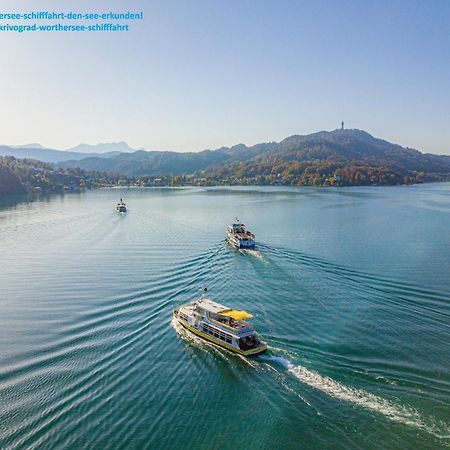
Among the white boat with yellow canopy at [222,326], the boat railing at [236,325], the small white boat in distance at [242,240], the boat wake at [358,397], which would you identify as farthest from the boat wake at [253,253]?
the boat wake at [358,397]

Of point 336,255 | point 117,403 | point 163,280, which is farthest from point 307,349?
point 336,255

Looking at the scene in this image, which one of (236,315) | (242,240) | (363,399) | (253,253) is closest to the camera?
(363,399)

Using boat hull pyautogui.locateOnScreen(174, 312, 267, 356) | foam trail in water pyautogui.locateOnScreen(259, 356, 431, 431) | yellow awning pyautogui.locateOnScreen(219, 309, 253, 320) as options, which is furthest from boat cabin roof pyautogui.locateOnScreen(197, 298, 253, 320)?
foam trail in water pyautogui.locateOnScreen(259, 356, 431, 431)

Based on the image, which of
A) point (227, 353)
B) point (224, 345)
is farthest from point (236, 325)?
point (227, 353)

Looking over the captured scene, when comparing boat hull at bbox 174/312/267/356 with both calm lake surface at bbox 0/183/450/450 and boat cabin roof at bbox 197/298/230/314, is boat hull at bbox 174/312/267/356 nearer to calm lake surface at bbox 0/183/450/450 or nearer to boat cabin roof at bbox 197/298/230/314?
calm lake surface at bbox 0/183/450/450

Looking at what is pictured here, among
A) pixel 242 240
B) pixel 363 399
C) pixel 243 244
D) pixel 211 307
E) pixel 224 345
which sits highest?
pixel 211 307

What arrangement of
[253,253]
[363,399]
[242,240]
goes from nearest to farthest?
[363,399] → [253,253] → [242,240]

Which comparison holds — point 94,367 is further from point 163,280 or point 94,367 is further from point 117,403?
point 163,280

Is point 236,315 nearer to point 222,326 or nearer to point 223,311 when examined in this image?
point 223,311
